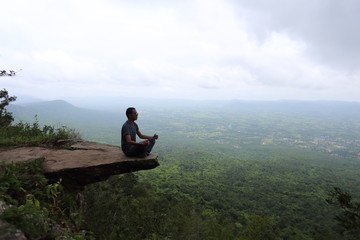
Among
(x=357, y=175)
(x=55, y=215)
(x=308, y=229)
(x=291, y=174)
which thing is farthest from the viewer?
(x=357, y=175)

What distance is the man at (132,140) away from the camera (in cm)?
721

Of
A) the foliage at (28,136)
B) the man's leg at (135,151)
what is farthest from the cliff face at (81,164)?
the foliage at (28,136)

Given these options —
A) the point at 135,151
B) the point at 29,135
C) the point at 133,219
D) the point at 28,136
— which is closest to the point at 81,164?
the point at 135,151

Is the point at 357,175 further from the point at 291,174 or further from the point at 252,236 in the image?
the point at 252,236

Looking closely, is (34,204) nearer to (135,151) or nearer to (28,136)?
(135,151)

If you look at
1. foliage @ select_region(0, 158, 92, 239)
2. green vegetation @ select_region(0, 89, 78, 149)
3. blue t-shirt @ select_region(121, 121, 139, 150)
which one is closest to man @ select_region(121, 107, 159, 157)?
blue t-shirt @ select_region(121, 121, 139, 150)

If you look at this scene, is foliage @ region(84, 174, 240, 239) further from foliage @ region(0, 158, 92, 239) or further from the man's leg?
the man's leg

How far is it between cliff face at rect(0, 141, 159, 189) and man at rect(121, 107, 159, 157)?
260mm

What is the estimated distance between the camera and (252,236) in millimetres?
20984

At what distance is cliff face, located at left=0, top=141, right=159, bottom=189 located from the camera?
23.0ft

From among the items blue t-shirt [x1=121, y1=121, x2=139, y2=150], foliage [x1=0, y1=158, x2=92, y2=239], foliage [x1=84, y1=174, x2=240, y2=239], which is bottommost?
foliage [x1=84, y1=174, x2=240, y2=239]

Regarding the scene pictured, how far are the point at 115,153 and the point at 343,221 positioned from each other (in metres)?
13.0

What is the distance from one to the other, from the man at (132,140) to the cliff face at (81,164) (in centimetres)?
26

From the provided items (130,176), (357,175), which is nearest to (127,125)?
(130,176)
